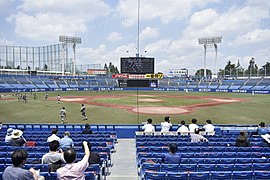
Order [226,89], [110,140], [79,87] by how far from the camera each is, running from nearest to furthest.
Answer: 1. [110,140]
2. [226,89]
3. [79,87]

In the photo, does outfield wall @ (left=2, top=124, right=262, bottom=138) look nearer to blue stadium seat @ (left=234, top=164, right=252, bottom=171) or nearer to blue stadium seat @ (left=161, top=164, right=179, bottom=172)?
blue stadium seat @ (left=161, top=164, right=179, bottom=172)

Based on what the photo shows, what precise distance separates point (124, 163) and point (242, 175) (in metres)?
4.90

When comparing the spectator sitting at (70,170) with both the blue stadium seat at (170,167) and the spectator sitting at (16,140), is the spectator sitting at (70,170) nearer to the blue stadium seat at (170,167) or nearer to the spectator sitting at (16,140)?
the blue stadium seat at (170,167)

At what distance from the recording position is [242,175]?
5.25 metres

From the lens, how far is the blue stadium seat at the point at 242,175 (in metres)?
5.24

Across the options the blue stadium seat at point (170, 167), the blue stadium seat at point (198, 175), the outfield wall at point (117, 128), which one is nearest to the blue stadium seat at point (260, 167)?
the blue stadium seat at point (198, 175)

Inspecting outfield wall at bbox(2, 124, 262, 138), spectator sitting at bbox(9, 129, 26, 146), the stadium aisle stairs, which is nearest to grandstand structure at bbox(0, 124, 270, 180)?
the stadium aisle stairs

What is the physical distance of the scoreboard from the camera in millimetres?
50062

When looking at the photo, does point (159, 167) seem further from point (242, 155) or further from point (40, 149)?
point (40, 149)

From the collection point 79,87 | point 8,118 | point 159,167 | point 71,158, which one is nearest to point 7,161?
point 71,158

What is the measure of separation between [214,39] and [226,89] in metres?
28.5

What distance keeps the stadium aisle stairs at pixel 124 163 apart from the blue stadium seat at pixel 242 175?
3.06m

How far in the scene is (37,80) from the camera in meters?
71.0

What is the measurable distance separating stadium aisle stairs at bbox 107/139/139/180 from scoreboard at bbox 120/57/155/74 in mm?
37996
